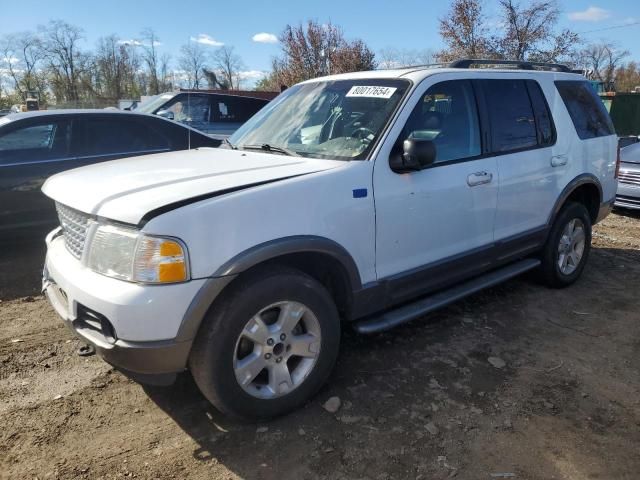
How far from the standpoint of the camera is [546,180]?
14.4 ft

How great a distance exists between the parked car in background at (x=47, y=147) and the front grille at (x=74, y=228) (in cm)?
272

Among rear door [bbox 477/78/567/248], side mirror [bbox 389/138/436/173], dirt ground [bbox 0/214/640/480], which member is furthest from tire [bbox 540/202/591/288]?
side mirror [bbox 389/138/436/173]

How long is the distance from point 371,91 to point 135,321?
7.02ft

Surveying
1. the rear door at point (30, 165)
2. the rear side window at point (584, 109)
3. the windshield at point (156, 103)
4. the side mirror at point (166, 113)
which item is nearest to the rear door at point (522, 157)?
the rear side window at point (584, 109)

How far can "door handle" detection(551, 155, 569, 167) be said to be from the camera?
4418mm

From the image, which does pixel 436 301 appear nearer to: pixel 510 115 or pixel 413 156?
pixel 413 156

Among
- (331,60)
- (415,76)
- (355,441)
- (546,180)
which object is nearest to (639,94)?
(331,60)

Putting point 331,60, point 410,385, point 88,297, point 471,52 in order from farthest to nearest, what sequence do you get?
1. point 331,60
2. point 471,52
3. point 410,385
4. point 88,297

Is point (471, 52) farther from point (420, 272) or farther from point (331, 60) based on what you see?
point (420, 272)

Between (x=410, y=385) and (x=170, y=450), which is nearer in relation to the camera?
(x=170, y=450)

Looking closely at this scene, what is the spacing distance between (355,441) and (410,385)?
2.20 ft

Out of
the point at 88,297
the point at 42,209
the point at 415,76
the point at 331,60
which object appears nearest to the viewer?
the point at 88,297

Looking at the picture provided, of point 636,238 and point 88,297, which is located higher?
point 88,297

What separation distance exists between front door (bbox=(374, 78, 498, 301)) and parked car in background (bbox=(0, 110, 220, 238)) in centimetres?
308
